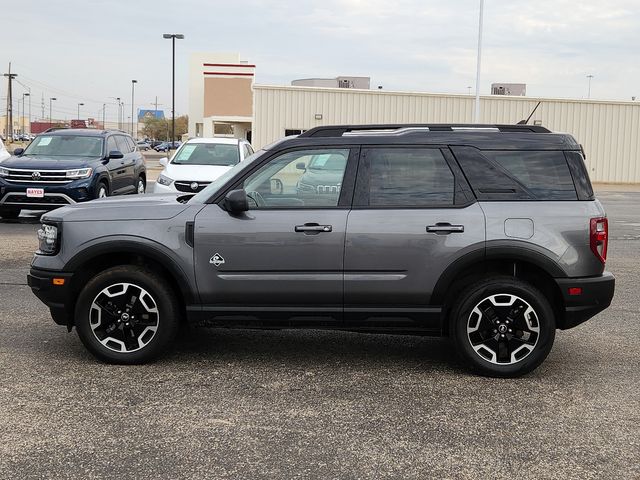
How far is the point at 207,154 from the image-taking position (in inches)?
590

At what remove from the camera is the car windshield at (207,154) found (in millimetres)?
14633

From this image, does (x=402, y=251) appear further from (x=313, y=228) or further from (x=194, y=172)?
(x=194, y=172)

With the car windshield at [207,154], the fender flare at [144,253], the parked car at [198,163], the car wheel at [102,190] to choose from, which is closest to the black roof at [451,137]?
the fender flare at [144,253]

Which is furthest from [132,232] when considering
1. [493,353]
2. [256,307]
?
[493,353]

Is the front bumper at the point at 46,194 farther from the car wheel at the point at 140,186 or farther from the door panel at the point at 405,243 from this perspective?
the door panel at the point at 405,243

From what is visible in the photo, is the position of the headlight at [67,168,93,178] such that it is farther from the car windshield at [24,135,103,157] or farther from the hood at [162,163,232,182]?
the hood at [162,163,232,182]

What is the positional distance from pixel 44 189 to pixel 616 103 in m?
30.2

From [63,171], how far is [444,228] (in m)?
10.2

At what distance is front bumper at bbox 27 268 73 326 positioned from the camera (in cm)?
559

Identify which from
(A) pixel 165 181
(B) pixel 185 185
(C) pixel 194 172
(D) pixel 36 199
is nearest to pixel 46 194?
(D) pixel 36 199

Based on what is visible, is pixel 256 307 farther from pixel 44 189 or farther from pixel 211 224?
pixel 44 189

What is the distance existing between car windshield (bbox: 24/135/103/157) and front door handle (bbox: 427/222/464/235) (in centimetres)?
Answer: 1101

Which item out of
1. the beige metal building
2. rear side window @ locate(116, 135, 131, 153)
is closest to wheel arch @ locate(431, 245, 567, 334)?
rear side window @ locate(116, 135, 131, 153)

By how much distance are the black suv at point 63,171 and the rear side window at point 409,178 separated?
31.0 ft
